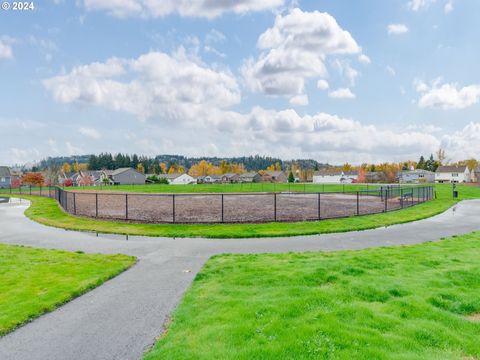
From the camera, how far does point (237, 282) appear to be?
305 inches

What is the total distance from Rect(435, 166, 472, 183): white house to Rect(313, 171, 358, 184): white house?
25.8 metres

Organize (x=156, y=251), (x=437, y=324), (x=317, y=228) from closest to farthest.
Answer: (x=437, y=324) < (x=156, y=251) < (x=317, y=228)

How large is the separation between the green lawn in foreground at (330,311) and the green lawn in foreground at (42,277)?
8.98 feet

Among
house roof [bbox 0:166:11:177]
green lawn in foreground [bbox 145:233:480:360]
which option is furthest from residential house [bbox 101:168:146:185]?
green lawn in foreground [bbox 145:233:480:360]

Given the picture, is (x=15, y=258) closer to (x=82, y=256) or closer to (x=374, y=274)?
(x=82, y=256)

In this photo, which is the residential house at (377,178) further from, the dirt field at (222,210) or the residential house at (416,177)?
the dirt field at (222,210)

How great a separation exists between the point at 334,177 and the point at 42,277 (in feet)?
411

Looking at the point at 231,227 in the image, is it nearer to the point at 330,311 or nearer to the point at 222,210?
the point at 222,210

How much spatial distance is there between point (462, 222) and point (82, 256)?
64.8ft

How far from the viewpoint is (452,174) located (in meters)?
107

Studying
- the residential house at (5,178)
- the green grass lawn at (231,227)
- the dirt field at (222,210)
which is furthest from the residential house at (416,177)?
the residential house at (5,178)

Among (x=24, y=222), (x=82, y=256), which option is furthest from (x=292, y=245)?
(x=24, y=222)

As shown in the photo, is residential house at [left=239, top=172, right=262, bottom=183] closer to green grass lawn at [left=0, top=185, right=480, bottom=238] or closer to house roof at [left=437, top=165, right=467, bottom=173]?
house roof at [left=437, top=165, right=467, bottom=173]

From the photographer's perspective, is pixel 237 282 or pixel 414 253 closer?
pixel 237 282
